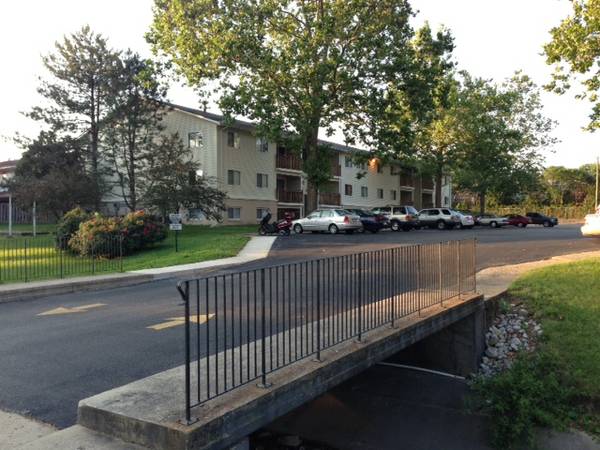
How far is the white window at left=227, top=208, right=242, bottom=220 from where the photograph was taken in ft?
133

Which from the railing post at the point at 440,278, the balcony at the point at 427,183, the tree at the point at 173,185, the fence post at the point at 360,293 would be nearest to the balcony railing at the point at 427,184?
the balcony at the point at 427,183

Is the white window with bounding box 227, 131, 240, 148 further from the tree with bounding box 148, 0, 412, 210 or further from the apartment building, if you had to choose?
the tree with bounding box 148, 0, 412, 210

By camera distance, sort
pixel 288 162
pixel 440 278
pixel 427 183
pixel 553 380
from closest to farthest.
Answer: pixel 553 380, pixel 440 278, pixel 288 162, pixel 427 183

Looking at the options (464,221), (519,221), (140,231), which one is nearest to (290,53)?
(140,231)

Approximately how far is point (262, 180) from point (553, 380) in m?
36.8

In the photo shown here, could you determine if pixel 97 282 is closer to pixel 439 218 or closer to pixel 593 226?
pixel 593 226

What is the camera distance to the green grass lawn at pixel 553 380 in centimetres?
775

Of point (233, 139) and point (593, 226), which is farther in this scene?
point (233, 139)

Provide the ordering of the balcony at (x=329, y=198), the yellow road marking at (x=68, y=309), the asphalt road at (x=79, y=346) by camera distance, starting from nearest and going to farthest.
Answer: the asphalt road at (x=79, y=346)
the yellow road marking at (x=68, y=309)
the balcony at (x=329, y=198)

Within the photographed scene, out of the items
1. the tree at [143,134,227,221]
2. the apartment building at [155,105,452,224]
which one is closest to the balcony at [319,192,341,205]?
the apartment building at [155,105,452,224]

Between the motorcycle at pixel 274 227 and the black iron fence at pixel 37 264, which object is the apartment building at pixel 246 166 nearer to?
the motorcycle at pixel 274 227

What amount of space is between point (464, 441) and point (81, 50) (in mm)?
38048

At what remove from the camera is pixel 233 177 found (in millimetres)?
40906

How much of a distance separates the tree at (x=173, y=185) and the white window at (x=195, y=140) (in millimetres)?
7306
